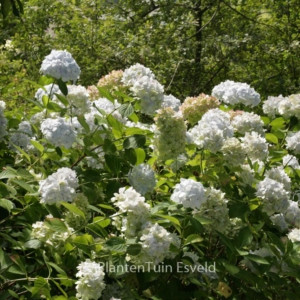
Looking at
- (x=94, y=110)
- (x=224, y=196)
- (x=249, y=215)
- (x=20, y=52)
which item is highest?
(x=94, y=110)

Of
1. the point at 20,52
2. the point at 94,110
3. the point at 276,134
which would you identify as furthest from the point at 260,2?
the point at 94,110

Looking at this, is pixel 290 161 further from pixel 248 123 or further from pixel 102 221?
pixel 102 221

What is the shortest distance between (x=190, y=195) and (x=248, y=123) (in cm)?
90

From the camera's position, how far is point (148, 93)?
2.79m

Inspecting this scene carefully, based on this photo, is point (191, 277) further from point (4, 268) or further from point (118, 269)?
point (4, 268)

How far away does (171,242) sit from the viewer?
2.39 metres

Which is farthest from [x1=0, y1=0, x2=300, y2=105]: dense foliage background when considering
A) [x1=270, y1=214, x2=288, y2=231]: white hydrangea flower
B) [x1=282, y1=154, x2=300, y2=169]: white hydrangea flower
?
[x1=270, y1=214, x2=288, y2=231]: white hydrangea flower

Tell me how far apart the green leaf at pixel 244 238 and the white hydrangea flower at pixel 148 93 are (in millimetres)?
685

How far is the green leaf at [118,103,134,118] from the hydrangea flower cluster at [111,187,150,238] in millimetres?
522

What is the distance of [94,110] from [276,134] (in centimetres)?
104

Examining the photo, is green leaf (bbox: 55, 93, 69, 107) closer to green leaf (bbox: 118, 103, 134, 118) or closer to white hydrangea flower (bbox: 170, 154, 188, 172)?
green leaf (bbox: 118, 103, 134, 118)

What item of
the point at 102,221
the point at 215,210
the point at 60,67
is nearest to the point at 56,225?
the point at 102,221

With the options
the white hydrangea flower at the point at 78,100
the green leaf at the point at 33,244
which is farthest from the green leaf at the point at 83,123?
the green leaf at the point at 33,244

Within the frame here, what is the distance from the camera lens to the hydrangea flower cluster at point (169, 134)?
268 centimetres
